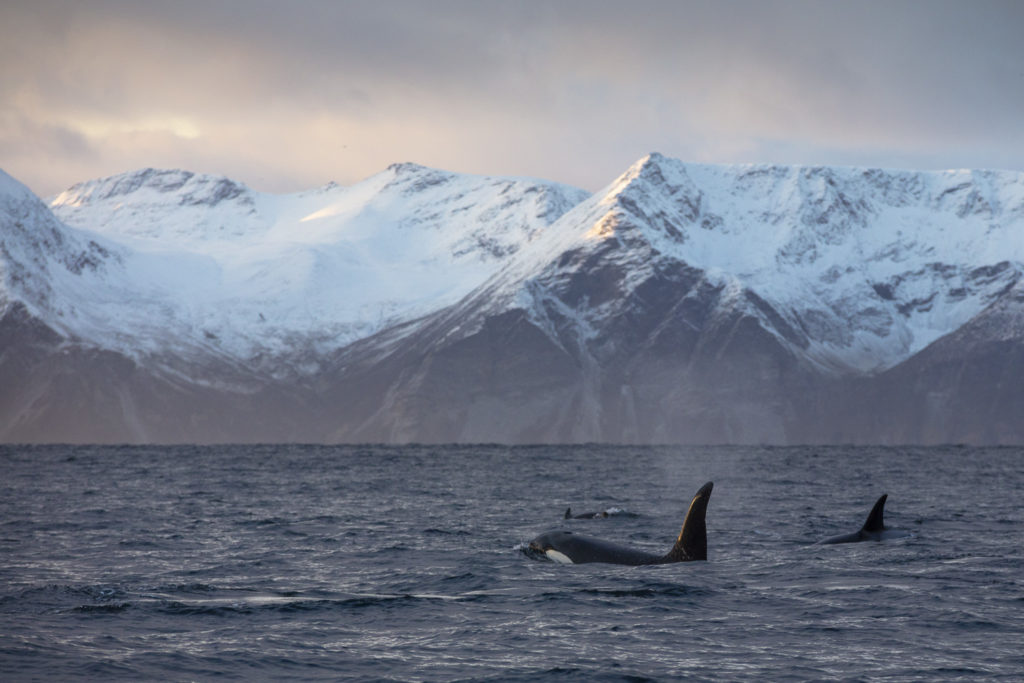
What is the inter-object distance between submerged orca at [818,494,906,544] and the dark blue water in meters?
1.01

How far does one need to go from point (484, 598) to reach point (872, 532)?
19502 mm

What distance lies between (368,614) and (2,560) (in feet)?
48.5

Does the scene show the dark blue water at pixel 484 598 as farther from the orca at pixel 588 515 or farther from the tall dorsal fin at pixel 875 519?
the orca at pixel 588 515

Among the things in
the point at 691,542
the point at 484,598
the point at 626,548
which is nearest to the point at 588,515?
the point at 626,548

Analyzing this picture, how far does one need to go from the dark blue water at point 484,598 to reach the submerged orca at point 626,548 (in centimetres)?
66

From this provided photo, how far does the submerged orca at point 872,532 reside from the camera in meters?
42.7

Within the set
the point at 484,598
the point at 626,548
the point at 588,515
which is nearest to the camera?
the point at 484,598

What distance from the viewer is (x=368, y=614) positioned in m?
28.1

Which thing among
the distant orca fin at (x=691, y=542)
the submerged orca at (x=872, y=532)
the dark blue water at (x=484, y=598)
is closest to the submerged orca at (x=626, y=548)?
the distant orca fin at (x=691, y=542)

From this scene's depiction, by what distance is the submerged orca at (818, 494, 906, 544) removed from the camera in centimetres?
4269

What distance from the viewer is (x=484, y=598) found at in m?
30.6

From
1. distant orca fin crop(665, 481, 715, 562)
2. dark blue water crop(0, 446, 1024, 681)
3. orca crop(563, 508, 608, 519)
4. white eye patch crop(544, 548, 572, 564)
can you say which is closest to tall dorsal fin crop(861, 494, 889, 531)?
dark blue water crop(0, 446, 1024, 681)

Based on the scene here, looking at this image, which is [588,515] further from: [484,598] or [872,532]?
[484,598]

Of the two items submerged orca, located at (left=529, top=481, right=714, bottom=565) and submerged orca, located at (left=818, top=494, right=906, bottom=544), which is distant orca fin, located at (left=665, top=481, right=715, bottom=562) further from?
submerged orca, located at (left=818, top=494, right=906, bottom=544)
